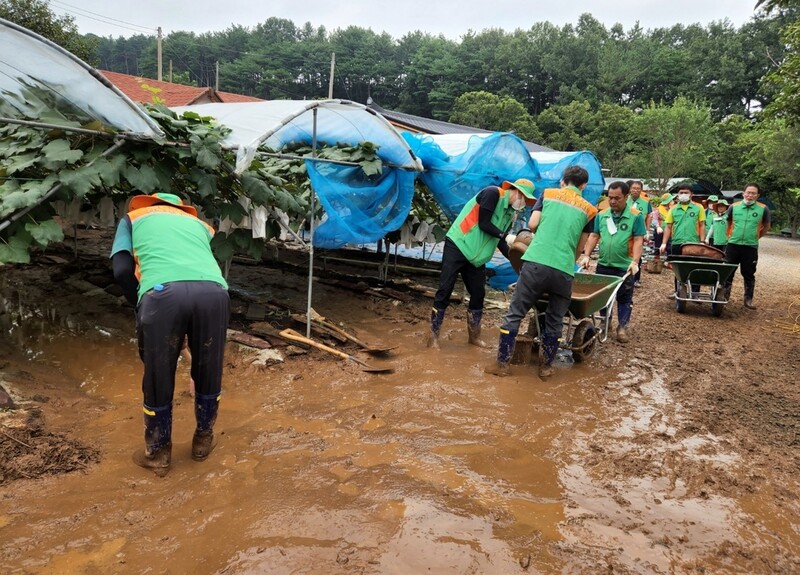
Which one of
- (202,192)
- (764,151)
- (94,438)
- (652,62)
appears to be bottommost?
(94,438)

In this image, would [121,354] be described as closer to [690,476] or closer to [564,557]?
[564,557]

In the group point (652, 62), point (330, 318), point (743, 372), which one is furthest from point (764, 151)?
point (652, 62)

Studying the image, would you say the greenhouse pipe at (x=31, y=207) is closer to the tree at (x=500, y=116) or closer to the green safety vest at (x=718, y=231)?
the green safety vest at (x=718, y=231)

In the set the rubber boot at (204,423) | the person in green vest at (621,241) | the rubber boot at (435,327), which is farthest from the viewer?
the person in green vest at (621,241)

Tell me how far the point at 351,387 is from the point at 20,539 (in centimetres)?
247

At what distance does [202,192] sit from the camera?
191 inches

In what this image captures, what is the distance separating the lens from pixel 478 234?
5336 millimetres

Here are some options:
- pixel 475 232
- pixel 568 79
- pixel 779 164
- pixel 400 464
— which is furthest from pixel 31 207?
pixel 568 79

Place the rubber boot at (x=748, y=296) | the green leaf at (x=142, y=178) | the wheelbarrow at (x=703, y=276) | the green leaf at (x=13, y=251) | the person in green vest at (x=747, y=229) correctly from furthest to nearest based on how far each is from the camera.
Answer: the rubber boot at (x=748, y=296) → the person in green vest at (x=747, y=229) → the wheelbarrow at (x=703, y=276) → the green leaf at (x=142, y=178) → the green leaf at (x=13, y=251)

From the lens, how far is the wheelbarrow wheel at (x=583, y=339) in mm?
5332

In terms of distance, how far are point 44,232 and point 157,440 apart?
222 centimetres

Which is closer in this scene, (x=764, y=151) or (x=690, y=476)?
(x=690, y=476)

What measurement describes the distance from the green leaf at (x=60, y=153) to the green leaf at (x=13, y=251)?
2.27 feet

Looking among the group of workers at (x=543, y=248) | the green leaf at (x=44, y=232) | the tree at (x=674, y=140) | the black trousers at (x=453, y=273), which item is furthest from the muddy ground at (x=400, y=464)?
the tree at (x=674, y=140)
